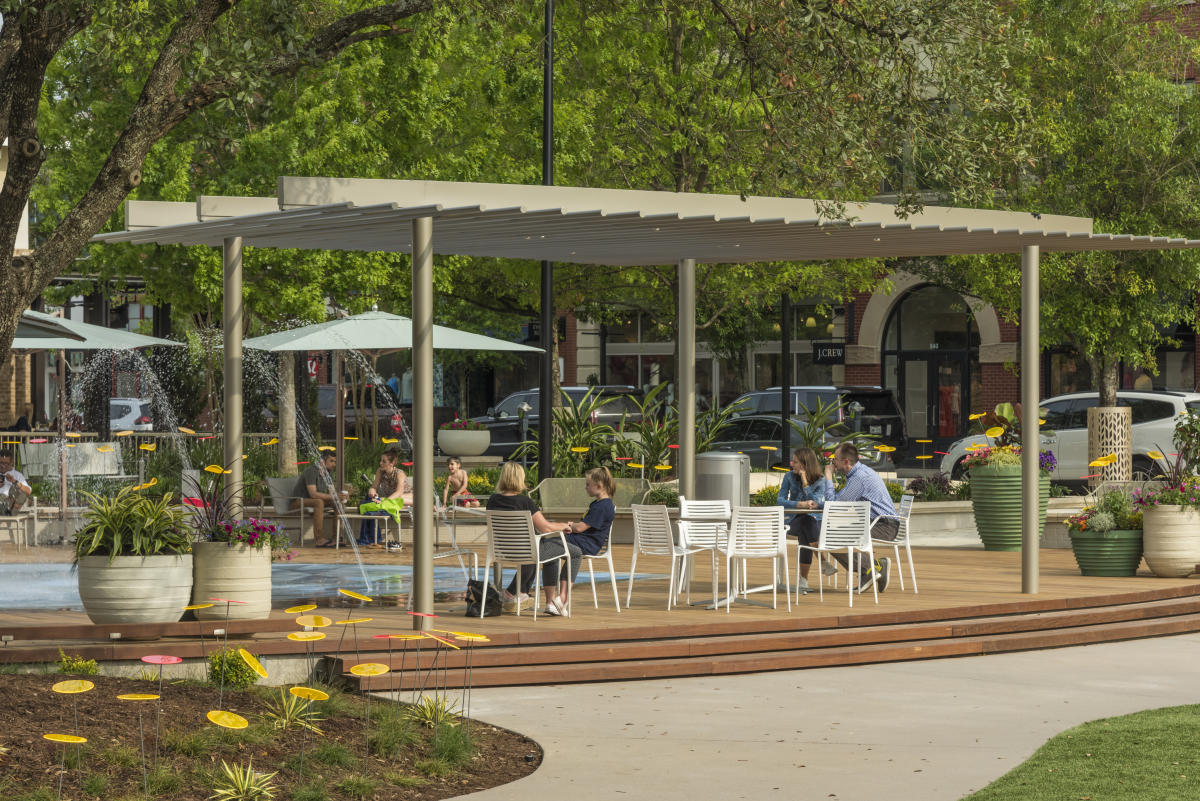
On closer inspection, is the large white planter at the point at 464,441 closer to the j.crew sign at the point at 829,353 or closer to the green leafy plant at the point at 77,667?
the j.crew sign at the point at 829,353

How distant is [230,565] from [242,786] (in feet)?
11.7

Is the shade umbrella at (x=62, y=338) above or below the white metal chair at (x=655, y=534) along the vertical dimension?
above

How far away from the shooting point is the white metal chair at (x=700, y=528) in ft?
40.4

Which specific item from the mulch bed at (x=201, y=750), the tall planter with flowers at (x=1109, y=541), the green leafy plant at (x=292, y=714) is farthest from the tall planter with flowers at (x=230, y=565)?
the tall planter with flowers at (x=1109, y=541)

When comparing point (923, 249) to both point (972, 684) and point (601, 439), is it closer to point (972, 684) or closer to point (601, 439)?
point (972, 684)

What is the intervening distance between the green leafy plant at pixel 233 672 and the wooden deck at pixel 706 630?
2.74 ft

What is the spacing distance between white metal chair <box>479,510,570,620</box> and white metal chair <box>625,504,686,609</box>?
91 cm

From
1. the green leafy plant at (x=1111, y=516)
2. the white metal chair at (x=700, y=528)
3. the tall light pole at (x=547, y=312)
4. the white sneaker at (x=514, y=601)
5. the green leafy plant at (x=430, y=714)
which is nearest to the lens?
the green leafy plant at (x=430, y=714)

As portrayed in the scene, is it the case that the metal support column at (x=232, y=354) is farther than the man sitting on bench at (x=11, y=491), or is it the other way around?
the man sitting on bench at (x=11, y=491)

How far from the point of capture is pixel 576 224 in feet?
38.2

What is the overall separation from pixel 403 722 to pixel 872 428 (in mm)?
23273

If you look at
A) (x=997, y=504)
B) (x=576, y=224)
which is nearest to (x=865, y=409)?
(x=997, y=504)

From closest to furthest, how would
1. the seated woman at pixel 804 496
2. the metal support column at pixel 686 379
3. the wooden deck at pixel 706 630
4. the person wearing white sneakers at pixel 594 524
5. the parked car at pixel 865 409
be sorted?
1. the wooden deck at pixel 706 630
2. the person wearing white sneakers at pixel 594 524
3. the seated woman at pixel 804 496
4. the metal support column at pixel 686 379
5. the parked car at pixel 865 409

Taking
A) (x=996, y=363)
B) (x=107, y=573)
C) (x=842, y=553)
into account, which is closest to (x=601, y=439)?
(x=842, y=553)
